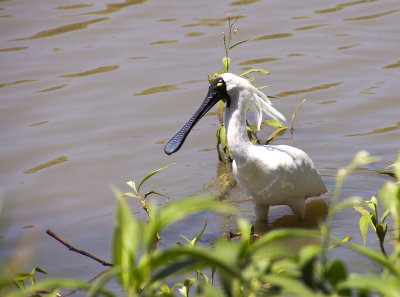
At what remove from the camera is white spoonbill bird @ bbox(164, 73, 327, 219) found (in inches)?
185

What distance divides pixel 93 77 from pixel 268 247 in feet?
22.7

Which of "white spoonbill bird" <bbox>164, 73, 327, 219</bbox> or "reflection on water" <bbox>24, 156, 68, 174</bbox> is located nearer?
"white spoonbill bird" <bbox>164, 73, 327, 219</bbox>

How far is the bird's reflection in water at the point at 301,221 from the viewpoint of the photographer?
5.19 metres

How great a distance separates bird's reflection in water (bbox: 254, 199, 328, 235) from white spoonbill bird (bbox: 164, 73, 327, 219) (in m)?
0.16

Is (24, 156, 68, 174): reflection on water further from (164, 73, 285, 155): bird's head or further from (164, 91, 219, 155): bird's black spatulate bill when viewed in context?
(164, 73, 285, 155): bird's head

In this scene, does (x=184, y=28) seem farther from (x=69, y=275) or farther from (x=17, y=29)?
(x=69, y=275)

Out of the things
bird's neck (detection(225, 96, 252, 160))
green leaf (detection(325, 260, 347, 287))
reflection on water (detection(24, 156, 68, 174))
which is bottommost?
reflection on water (detection(24, 156, 68, 174))

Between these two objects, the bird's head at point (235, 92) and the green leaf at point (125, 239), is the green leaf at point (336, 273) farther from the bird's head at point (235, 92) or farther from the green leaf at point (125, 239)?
the bird's head at point (235, 92)

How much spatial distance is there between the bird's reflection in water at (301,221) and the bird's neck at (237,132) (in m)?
0.73

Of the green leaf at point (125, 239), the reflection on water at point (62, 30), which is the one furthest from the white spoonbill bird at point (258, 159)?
the reflection on water at point (62, 30)

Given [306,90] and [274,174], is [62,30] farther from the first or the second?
[274,174]

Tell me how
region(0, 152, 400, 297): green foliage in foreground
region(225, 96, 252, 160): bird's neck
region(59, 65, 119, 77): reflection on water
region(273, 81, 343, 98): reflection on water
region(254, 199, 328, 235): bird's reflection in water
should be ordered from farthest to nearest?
region(59, 65, 119, 77): reflection on water → region(273, 81, 343, 98): reflection on water → region(254, 199, 328, 235): bird's reflection in water → region(225, 96, 252, 160): bird's neck → region(0, 152, 400, 297): green foliage in foreground

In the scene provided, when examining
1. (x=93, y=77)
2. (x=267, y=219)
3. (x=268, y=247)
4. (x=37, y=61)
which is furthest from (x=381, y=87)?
(x=268, y=247)

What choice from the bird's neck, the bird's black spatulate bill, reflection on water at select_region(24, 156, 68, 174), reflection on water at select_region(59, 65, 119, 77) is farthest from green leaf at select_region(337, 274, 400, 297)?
reflection on water at select_region(59, 65, 119, 77)
